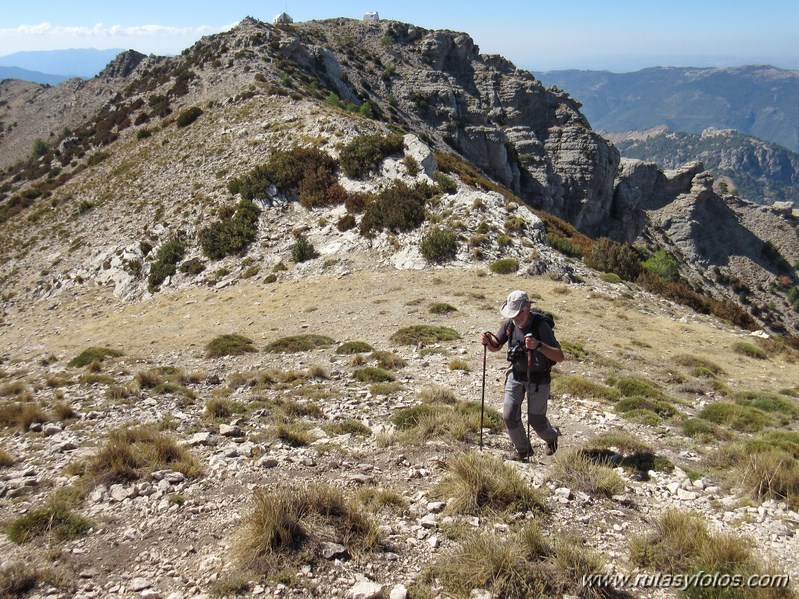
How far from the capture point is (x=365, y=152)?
29844 millimetres

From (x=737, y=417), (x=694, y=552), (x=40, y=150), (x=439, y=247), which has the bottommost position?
(x=737, y=417)

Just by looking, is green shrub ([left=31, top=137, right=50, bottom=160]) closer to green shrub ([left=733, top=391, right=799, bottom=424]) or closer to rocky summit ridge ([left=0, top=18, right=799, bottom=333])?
rocky summit ridge ([left=0, top=18, right=799, bottom=333])

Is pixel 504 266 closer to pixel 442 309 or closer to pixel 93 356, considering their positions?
pixel 442 309

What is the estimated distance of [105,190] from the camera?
37781mm

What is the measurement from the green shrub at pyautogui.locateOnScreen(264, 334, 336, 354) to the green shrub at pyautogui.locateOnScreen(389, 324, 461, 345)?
2223 millimetres

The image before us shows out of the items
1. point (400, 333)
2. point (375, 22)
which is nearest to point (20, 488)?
point (400, 333)

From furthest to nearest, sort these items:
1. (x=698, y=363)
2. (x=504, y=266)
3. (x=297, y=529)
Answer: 1. (x=504, y=266)
2. (x=698, y=363)
3. (x=297, y=529)

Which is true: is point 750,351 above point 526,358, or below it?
below

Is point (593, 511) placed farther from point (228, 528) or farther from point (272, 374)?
point (272, 374)

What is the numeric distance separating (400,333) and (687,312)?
1354 centimetres

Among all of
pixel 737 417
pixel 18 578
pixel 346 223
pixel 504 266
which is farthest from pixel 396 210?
pixel 18 578

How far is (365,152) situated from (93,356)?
19009mm

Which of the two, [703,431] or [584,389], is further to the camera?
[584,389]

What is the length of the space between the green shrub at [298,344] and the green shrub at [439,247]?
8.88 metres
